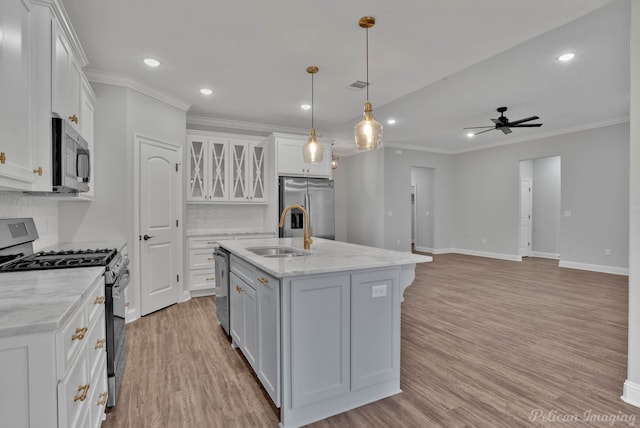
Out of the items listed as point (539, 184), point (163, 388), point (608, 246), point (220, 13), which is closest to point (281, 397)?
point (163, 388)

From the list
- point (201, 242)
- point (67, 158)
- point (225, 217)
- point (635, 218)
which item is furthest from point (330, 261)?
point (225, 217)

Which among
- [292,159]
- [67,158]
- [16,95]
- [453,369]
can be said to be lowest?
[453,369]

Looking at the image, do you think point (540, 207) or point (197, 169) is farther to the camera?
point (540, 207)

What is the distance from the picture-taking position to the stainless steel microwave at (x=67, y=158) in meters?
1.96

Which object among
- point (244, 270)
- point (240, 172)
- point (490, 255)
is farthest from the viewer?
point (490, 255)

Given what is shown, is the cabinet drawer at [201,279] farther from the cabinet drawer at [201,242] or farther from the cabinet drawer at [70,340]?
the cabinet drawer at [70,340]

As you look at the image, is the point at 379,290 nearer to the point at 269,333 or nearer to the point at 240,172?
the point at 269,333

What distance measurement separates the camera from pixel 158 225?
3.95 meters

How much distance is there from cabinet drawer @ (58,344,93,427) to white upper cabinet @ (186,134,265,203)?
360 cm

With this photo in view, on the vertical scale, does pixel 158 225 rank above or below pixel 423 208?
below

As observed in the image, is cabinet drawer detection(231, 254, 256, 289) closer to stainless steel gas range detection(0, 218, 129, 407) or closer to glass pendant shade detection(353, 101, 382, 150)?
stainless steel gas range detection(0, 218, 129, 407)

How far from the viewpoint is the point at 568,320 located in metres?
3.53

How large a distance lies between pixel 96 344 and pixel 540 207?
9.44 meters

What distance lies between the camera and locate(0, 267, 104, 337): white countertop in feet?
3.18
